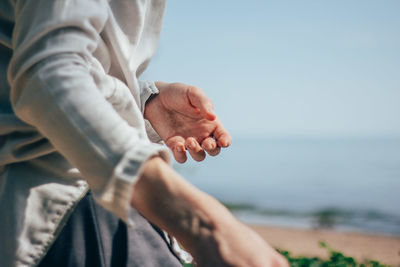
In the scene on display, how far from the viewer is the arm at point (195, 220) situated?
0.93m

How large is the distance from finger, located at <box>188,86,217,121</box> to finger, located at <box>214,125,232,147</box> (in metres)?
0.05

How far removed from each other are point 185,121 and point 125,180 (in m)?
0.82

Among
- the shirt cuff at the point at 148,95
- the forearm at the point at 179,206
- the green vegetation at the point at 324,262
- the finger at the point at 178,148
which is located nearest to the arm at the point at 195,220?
the forearm at the point at 179,206

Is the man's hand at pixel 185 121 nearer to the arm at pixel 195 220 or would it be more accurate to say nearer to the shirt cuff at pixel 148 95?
the shirt cuff at pixel 148 95

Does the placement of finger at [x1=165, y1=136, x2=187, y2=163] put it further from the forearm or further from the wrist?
the forearm

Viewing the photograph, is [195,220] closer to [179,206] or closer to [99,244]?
[179,206]

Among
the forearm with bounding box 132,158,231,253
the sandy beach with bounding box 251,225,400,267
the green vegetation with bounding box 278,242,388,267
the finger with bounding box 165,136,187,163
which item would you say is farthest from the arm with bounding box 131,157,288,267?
the sandy beach with bounding box 251,225,400,267

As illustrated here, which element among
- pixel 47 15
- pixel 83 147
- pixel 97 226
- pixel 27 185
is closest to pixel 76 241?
pixel 97 226

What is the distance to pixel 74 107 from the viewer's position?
947 millimetres

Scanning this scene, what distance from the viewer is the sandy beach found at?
287 inches

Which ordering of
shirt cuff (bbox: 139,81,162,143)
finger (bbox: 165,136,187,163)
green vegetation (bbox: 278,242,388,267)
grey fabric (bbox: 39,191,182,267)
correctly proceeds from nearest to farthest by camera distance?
grey fabric (bbox: 39,191,182,267) < finger (bbox: 165,136,187,163) < shirt cuff (bbox: 139,81,162,143) < green vegetation (bbox: 278,242,388,267)

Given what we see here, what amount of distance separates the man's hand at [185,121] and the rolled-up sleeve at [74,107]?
60 cm

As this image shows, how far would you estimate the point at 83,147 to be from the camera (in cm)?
96

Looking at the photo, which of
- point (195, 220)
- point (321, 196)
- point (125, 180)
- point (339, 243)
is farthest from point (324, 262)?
point (321, 196)
